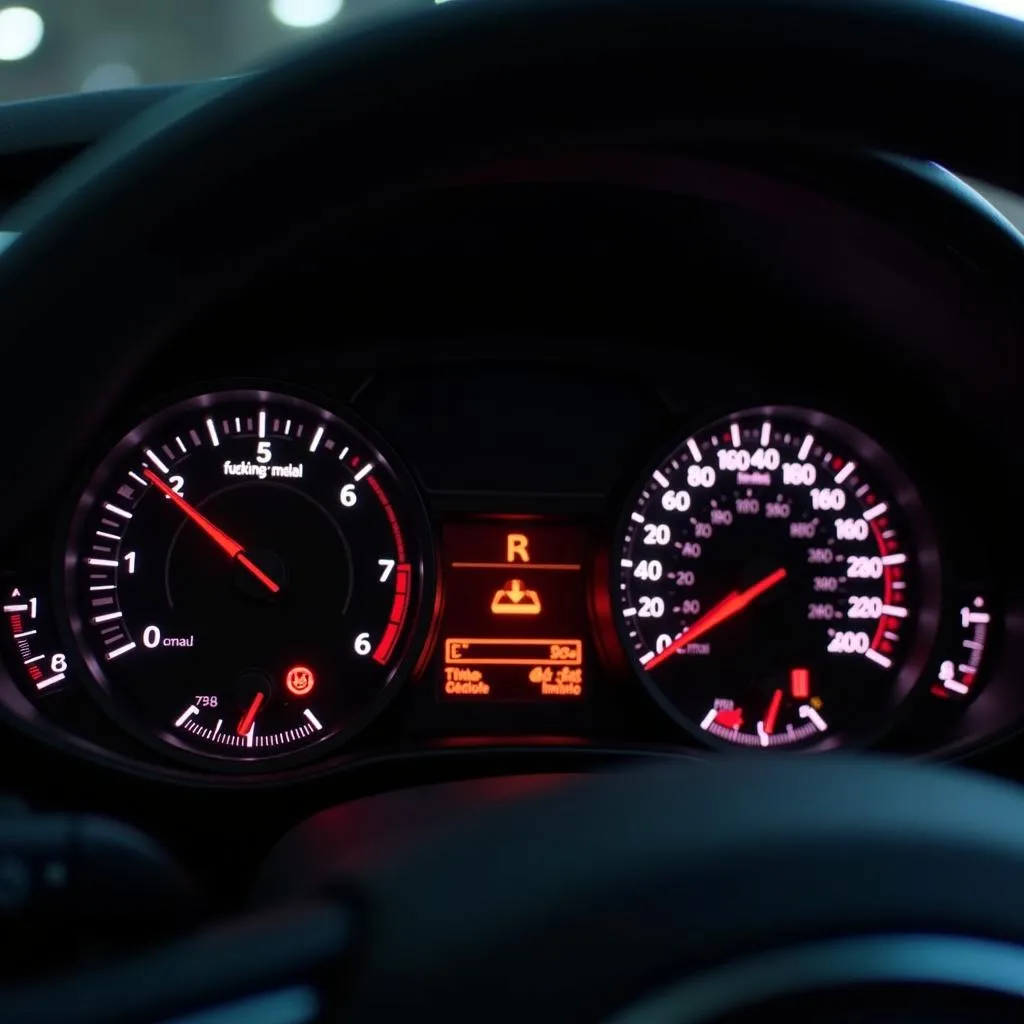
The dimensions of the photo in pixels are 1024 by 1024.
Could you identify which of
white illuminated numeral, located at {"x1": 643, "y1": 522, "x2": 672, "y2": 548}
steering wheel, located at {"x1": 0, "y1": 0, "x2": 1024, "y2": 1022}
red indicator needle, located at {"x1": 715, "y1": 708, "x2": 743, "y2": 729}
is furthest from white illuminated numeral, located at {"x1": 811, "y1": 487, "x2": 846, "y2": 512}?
steering wheel, located at {"x1": 0, "y1": 0, "x2": 1024, "y2": 1022}

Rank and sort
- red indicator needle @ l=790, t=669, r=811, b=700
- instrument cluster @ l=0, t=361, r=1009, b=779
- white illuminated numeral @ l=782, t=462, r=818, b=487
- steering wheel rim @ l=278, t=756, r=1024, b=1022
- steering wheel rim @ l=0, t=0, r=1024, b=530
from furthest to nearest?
white illuminated numeral @ l=782, t=462, r=818, b=487, red indicator needle @ l=790, t=669, r=811, b=700, instrument cluster @ l=0, t=361, r=1009, b=779, steering wheel rim @ l=0, t=0, r=1024, b=530, steering wheel rim @ l=278, t=756, r=1024, b=1022

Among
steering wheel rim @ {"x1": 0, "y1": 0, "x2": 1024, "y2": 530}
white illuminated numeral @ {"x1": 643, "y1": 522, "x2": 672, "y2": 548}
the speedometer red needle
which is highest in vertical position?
steering wheel rim @ {"x1": 0, "y1": 0, "x2": 1024, "y2": 530}

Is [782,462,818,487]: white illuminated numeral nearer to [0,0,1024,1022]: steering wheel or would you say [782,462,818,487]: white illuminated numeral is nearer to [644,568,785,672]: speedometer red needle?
[644,568,785,672]: speedometer red needle

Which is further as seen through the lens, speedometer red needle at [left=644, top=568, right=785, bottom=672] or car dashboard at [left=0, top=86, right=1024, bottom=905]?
speedometer red needle at [left=644, top=568, right=785, bottom=672]

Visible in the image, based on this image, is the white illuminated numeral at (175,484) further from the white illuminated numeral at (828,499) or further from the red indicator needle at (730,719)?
the white illuminated numeral at (828,499)

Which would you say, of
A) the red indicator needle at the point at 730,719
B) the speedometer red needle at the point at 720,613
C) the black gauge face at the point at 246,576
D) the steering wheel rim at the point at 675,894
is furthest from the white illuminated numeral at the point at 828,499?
the steering wheel rim at the point at 675,894

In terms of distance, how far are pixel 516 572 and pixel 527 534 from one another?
67 mm

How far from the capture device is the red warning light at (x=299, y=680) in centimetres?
242

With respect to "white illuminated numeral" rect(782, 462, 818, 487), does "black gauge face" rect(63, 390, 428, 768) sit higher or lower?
lower

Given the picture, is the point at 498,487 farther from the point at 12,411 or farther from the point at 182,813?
the point at 12,411

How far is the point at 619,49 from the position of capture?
37.6 inches

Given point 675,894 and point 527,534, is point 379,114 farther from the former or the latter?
point 527,534

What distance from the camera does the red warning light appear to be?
95.3 inches

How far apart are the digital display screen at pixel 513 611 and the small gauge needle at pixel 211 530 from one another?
315 mm
